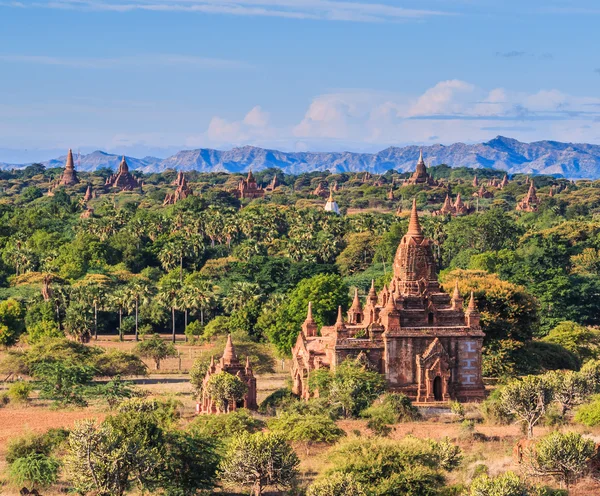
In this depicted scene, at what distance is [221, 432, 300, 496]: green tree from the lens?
113ft

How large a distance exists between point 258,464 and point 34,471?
316 inches

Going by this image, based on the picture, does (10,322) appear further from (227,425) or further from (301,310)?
(227,425)

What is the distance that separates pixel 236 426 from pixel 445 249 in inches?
2514

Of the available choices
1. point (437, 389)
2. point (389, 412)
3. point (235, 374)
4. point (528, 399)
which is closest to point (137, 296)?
point (235, 374)

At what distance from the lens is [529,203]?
17862 centimetres

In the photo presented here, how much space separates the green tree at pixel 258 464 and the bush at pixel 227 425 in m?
6.44

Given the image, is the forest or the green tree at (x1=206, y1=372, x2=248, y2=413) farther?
the green tree at (x1=206, y1=372, x2=248, y2=413)

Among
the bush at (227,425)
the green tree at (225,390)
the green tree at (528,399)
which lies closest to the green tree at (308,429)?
the bush at (227,425)

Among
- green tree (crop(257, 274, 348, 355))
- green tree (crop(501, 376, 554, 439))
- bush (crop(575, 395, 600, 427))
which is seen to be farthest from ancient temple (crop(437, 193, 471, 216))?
green tree (crop(501, 376, 554, 439))

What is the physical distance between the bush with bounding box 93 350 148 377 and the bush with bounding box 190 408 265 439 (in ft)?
55.4

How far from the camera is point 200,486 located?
35.7 meters

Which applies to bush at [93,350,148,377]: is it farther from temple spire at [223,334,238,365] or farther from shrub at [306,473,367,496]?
shrub at [306,473,367,496]

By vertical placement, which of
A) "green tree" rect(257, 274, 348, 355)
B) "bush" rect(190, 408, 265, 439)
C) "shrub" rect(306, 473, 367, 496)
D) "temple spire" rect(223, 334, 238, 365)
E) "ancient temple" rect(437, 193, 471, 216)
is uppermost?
"ancient temple" rect(437, 193, 471, 216)

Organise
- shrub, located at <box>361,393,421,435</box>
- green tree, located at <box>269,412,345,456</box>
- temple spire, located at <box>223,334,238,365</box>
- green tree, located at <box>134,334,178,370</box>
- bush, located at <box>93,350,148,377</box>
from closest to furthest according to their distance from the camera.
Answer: green tree, located at <box>269,412,345,456</box>, shrub, located at <box>361,393,421,435</box>, temple spire, located at <box>223,334,238,365</box>, bush, located at <box>93,350,148,377</box>, green tree, located at <box>134,334,178,370</box>
